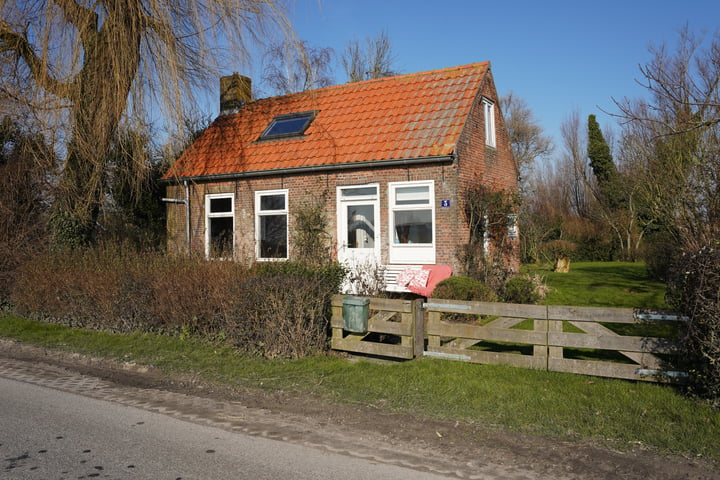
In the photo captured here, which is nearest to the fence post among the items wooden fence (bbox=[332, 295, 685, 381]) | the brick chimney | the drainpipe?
wooden fence (bbox=[332, 295, 685, 381])

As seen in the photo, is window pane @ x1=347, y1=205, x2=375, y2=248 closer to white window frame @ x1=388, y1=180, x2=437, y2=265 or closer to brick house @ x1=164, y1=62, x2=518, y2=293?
brick house @ x1=164, y1=62, x2=518, y2=293

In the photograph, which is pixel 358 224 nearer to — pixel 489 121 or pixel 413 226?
pixel 413 226

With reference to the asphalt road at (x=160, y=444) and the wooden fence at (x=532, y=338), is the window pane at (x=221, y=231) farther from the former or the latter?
the asphalt road at (x=160, y=444)

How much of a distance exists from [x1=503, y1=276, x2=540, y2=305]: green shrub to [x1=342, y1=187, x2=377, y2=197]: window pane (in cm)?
423

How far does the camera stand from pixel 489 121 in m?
16.9

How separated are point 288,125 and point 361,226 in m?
4.71

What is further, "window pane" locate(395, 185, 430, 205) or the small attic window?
the small attic window

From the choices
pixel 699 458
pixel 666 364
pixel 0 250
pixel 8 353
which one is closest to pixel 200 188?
pixel 0 250

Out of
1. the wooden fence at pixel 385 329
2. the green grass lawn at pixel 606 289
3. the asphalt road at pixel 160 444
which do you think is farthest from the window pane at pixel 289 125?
the asphalt road at pixel 160 444

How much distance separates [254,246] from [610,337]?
38.3 ft

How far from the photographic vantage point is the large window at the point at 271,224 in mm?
16328

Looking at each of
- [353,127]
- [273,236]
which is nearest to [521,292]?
[353,127]

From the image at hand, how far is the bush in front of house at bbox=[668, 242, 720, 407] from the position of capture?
5551 mm

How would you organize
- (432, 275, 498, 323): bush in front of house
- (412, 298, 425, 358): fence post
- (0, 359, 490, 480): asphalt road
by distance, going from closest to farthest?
(0, 359, 490, 480): asphalt road → (412, 298, 425, 358): fence post → (432, 275, 498, 323): bush in front of house
